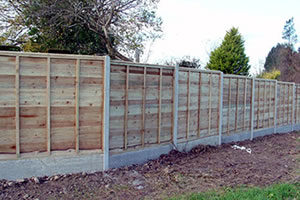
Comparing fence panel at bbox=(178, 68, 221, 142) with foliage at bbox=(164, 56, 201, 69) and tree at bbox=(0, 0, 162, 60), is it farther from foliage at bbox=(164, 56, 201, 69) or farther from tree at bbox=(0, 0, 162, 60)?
foliage at bbox=(164, 56, 201, 69)

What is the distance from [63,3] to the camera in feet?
36.2

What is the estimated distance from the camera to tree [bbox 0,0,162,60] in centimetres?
1090

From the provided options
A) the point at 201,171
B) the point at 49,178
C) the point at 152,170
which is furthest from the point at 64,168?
the point at 201,171

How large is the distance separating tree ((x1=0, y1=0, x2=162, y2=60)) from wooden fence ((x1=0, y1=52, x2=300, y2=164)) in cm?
606

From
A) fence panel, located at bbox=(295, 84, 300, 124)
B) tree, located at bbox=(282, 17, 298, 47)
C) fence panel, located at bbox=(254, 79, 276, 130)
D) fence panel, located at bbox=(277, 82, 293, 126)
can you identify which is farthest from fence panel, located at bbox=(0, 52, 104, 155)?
tree, located at bbox=(282, 17, 298, 47)

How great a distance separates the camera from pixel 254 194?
4012mm

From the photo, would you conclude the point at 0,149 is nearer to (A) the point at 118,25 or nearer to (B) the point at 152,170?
(B) the point at 152,170

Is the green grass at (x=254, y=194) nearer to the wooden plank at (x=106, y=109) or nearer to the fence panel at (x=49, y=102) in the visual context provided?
the wooden plank at (x=106, y=109)

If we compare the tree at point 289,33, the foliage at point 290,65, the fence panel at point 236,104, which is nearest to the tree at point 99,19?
the fence panel at point 236,104

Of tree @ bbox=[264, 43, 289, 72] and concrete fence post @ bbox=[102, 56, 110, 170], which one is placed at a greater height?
tree @ bbox=[264, 43, 289, 72]

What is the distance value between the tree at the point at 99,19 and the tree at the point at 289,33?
2992 centimetres

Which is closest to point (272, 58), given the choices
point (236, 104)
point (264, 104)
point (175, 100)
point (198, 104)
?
point (264, 104)

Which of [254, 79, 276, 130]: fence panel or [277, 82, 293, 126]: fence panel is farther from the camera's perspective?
[277, 82, 293, 126]: fence panel

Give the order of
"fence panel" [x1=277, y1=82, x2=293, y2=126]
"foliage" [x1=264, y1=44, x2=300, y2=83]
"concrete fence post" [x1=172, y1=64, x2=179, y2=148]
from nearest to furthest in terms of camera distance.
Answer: "concrete fence post" [x1=172, y1=64, x2=179, y2=148] → "fence panel" [x1=277, y1=82, x2=293, y2=126] → "foliage" [x1=264, y1=44, x2=300, y2=83]
